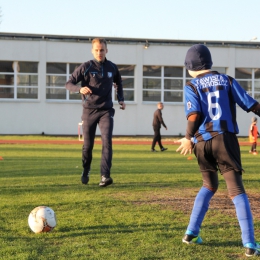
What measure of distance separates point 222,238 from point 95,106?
→ 4.75 m

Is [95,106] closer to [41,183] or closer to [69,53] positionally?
[41,183]

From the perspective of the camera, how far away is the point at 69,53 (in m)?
40.8

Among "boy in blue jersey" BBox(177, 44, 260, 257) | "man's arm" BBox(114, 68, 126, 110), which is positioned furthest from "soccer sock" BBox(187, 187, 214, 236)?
"man's arm" BBox(114, 68, 126, 110)

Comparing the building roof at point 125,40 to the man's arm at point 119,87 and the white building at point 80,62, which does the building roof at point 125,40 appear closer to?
the white building at point 80,62

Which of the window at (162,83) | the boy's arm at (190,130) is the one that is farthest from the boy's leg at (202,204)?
the window at (162,83)

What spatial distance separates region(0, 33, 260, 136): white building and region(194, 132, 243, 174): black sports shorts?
35.5m

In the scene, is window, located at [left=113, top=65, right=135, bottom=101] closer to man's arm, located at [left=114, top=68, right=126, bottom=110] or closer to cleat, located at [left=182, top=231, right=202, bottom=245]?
man's arm, located at [left=114, top=68, right=126, bottom=110]

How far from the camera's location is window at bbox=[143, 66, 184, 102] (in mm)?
42062

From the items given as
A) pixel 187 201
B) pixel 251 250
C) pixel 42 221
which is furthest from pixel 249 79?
pixel 251 250

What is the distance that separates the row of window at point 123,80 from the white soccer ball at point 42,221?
34790 mm

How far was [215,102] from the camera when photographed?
5.46 m

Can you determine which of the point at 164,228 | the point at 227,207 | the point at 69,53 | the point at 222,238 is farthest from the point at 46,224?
the point at 69,53

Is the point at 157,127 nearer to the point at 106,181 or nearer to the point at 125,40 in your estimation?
the point at 106,181

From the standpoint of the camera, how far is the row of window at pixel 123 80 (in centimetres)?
4044
